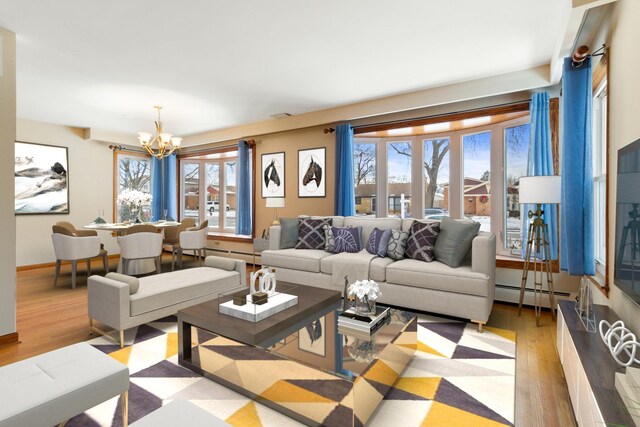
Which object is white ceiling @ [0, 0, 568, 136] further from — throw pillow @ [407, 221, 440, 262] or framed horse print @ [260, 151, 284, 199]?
throw pillow @ [407, 221, 440, 262]

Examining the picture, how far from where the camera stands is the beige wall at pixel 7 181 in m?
2.87

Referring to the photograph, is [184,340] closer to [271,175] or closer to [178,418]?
[178,418]

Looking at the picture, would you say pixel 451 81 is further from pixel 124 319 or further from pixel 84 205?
pixel 84 205

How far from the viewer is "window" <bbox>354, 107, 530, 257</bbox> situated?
429 cm

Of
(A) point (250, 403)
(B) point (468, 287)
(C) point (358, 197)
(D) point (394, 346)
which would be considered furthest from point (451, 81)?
(A) point (250, 403)

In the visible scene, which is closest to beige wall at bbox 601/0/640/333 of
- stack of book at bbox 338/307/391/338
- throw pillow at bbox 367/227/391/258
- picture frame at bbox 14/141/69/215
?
stack of book at bbox 338/307/391/338

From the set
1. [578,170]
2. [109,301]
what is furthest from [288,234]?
[578,170]

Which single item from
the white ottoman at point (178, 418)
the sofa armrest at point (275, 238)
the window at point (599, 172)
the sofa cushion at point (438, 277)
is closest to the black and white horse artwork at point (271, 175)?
the sofa armrest at point (275, 238)

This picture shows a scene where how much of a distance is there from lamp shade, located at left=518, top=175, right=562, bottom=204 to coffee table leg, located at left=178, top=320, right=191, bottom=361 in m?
3.29

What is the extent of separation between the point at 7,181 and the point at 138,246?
2145 mm

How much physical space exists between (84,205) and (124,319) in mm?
5262

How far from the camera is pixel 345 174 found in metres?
5.19

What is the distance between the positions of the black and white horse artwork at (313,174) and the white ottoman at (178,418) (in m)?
4.57

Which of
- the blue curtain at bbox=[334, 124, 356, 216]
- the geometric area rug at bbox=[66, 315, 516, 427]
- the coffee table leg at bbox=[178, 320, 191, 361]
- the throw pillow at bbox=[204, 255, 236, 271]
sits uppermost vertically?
the blue curtain at bbox=[334, 124, 356, 216]
